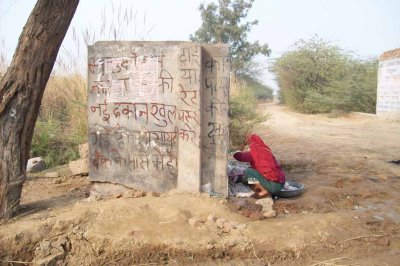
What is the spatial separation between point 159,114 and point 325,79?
1851 centimetres

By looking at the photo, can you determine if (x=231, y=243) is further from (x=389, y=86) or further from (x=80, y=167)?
(x=389, y=86)

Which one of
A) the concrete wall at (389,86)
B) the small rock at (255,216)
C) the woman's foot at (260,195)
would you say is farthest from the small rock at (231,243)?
the concrete wall at (389,86)

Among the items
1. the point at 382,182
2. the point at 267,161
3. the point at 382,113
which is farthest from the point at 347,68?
the point at 267,161

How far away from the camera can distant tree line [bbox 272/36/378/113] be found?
17.4m

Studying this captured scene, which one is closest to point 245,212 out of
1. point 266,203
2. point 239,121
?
point 266,203

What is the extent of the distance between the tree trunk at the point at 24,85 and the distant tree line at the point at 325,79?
15.9m

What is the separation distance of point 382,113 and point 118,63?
13.0 meters

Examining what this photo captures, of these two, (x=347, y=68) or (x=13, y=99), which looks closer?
(x=13, y=99)

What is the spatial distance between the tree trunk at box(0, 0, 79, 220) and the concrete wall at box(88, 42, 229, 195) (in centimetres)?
67

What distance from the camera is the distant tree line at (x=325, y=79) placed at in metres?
17.4

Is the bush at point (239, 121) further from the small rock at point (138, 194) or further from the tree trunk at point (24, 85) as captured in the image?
the tree trunk at point (24, 85)

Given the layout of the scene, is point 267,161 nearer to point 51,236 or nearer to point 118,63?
point 118,63

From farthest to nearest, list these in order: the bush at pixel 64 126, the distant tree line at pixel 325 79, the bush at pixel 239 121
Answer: the distant tree line at pixel 325 79 < the bush at pixel 239 121 < the bush at pixel 64 126

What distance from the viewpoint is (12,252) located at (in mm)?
3350
